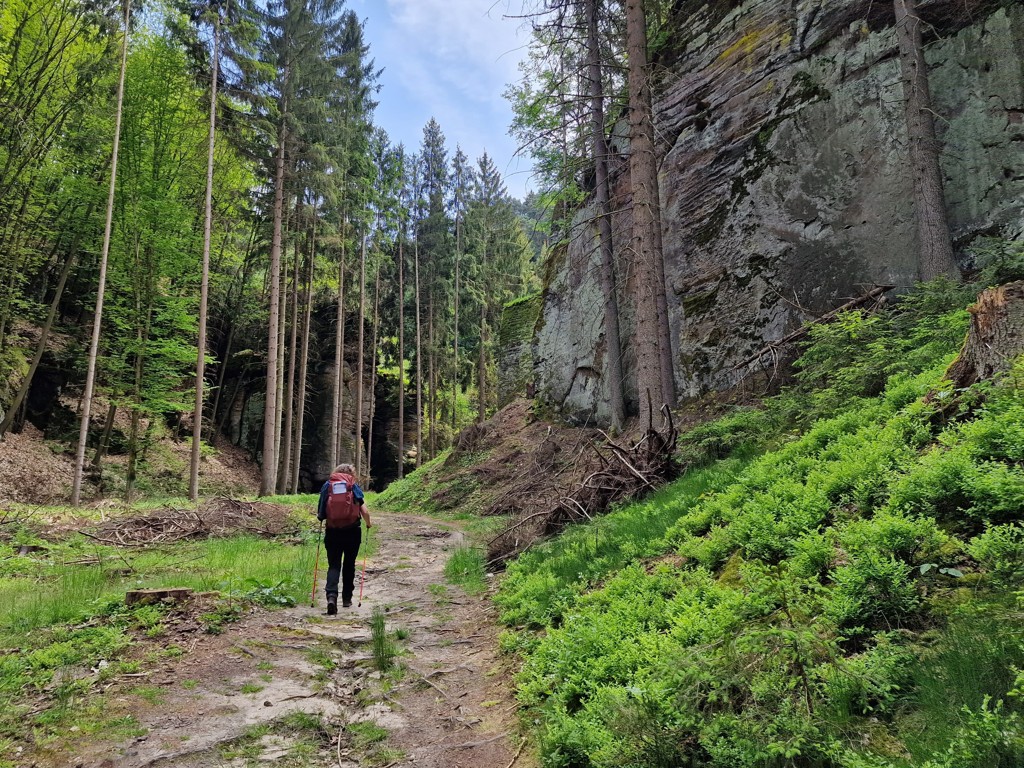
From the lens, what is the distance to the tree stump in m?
4.15

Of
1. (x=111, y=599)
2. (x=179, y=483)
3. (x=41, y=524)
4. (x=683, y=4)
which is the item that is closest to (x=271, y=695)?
(x=111, y=599)

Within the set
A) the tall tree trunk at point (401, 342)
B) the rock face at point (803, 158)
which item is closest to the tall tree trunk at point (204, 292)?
the rock face at point (803, 158)

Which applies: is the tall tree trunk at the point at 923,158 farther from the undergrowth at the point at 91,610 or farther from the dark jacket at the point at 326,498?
the undergrowth at the point at 91,610

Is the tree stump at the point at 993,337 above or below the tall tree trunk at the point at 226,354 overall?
below

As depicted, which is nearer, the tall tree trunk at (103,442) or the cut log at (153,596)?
the cut log at (153,596)

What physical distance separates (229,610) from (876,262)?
12116 millimetres

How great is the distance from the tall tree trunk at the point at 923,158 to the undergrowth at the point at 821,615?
447 centimetres

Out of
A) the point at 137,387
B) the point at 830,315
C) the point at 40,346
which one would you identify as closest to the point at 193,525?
the point at 137,387

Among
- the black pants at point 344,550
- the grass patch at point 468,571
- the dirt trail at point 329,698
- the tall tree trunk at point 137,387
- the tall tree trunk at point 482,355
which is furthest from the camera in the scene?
the tall tree trunk at point 482,355

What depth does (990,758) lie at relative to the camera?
5.52 ft

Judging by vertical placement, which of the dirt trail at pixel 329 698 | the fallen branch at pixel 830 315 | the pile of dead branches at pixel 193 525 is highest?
the fallen branch at pixel 830 315

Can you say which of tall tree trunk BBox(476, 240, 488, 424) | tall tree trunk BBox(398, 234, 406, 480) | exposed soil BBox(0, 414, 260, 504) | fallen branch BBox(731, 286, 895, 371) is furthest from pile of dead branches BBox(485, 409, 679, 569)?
tall tree trunk BBox(476, 240, 488, 424)

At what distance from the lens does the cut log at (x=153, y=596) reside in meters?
5.23

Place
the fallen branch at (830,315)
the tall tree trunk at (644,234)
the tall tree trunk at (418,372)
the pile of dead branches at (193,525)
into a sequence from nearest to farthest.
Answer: the tall tree trunk at (644,234)
the fallen branch at (830,315)
the pile of dead branches at (193,525)
the tall tree trunk at (418,372)
